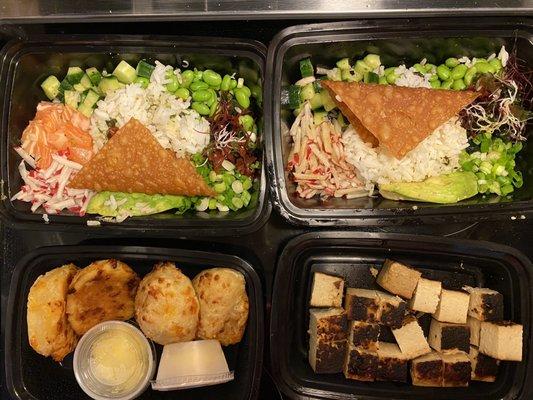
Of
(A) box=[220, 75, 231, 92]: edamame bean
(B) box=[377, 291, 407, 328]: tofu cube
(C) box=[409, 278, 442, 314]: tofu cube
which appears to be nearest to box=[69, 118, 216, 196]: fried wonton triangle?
(A) box=[220, 75, 231, 92]: edamame bean

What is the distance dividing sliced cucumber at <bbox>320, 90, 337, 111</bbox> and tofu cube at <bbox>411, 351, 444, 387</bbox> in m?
1.59

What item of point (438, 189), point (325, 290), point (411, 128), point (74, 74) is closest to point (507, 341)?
point (438, 189)

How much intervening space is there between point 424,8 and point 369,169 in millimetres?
953

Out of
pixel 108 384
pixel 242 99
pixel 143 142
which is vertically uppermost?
pixel 242 99

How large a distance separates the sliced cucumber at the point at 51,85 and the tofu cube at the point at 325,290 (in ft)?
6.38

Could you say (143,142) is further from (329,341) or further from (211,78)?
(329,341)

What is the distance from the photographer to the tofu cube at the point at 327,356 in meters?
2.72

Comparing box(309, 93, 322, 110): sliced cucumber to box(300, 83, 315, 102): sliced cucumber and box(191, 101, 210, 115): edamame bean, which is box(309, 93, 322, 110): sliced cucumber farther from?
box(191, 101, 210, 115): edamame bean

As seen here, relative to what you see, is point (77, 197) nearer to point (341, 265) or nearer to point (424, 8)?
point (341, 265)

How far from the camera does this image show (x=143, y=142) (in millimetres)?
2734

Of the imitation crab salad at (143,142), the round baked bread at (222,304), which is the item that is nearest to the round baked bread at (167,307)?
the round baked bread at (222,304)

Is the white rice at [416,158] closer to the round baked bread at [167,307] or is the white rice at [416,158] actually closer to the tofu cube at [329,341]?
the tofu cube at [329,341]

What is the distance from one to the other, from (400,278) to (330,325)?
495 mm

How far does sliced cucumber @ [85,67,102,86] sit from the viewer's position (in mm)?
2898
